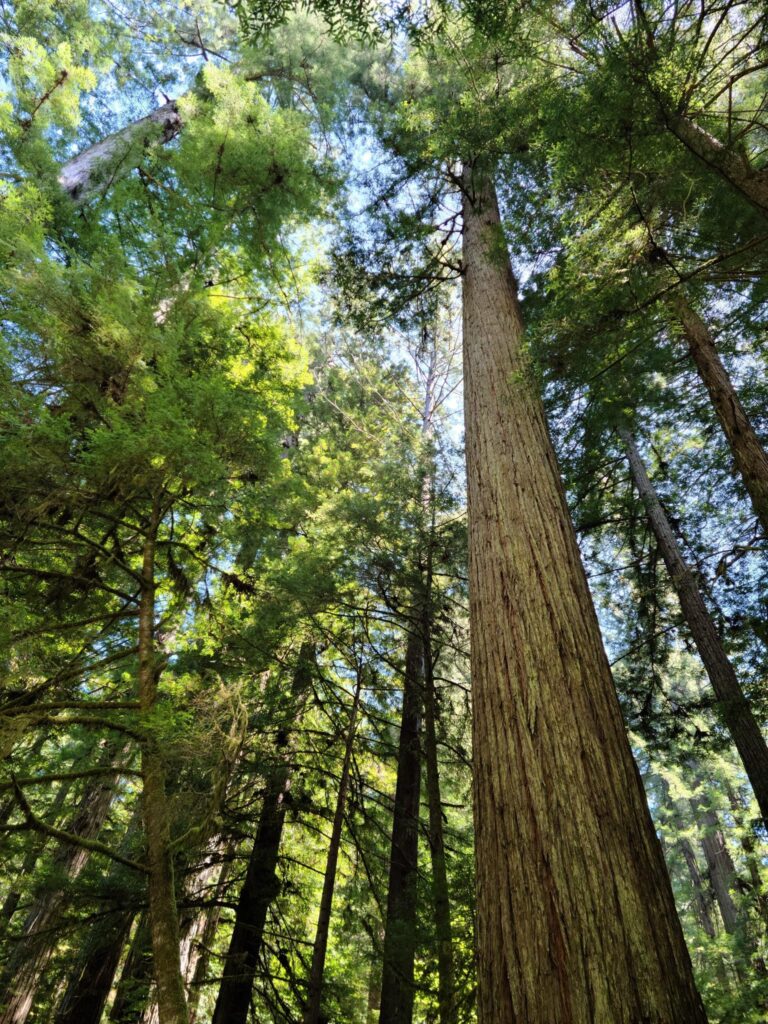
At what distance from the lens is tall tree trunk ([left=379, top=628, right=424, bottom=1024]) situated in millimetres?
3945

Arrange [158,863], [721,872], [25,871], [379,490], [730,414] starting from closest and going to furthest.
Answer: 1. [158,863]
2. [730,414]
3. [379,490]
4. [25,871]
5. [721,872]

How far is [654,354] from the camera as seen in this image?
4613mm

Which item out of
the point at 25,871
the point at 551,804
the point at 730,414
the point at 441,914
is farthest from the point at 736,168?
the point at 25,871

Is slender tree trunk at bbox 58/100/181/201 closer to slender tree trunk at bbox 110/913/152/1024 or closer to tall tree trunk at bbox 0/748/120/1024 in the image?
tall tree trunk at bbox 0/748/120/1024

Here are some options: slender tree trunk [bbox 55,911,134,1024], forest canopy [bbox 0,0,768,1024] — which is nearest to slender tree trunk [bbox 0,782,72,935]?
forest canopy [bbox 0,0,768,1024]

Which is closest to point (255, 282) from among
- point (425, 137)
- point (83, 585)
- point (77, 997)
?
point (425, 137)

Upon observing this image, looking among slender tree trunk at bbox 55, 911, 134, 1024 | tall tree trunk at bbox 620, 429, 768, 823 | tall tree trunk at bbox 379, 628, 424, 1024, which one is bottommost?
slender tree trunk at bbox 55, 911, 134, 1024

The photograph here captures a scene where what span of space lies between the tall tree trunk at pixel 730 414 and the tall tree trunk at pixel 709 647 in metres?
2.50

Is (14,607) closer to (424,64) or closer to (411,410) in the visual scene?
(424,64)

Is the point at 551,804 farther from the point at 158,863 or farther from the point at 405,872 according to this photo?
the point at 405,872

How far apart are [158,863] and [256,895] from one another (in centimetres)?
346

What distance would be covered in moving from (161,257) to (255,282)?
67.8 inches

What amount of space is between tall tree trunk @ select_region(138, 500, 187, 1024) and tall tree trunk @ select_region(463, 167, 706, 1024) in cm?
153

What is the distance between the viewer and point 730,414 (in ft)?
13.9
